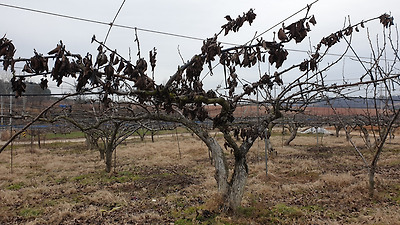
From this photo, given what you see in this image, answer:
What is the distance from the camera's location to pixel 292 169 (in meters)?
9.22

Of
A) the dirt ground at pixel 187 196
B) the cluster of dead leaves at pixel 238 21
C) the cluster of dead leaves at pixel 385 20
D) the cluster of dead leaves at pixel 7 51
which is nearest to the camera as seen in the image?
the cluster of dead leaves at pixel 7 51

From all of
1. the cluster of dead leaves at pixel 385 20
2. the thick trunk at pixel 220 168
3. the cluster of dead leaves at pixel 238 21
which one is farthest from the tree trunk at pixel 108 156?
the cluster of dead leaves at pixel 385 20

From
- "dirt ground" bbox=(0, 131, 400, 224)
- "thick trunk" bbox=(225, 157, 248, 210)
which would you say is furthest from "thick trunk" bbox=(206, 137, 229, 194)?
"dirt ground" bbox=(0, 131, 400, 224)

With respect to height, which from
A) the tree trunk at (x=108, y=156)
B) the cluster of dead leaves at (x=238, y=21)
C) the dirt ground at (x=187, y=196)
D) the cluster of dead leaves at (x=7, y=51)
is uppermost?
the cluster of dead leaves at (x=238, y=21)

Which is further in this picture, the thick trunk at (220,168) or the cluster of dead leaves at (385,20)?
the thick trunk at (220,168)

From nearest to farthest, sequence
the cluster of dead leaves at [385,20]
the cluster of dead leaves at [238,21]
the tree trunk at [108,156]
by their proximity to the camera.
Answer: the cluster of dead leaves at [238,21] → the cluster of dead leaves at [385,20] → the tree trunk at [108,156]

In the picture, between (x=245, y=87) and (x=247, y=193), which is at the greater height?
(x=245, y=87)

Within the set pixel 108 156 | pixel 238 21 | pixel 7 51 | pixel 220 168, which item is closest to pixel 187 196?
pixel 220 168

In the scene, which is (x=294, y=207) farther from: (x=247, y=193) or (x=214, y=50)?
(x=214, y=50)

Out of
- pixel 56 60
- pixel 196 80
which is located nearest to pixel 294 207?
pixel 196 80

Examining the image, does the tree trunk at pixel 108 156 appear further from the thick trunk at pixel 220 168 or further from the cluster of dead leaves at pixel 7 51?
the cluster of dead leaves at pixel 7 51

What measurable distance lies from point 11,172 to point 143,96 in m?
9.53

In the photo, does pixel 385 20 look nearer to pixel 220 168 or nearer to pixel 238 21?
pixel 238 21

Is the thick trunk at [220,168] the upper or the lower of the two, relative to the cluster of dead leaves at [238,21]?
lower
